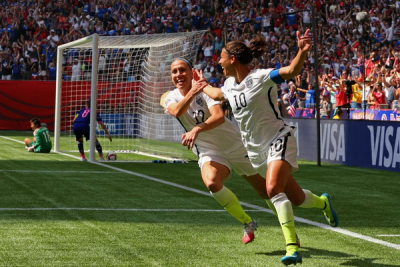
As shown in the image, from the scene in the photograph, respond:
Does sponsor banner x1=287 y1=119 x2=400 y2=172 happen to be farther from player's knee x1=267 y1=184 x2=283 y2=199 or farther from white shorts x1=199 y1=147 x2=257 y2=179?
player's knee x1=267 y1=184 x2=283 y2=199

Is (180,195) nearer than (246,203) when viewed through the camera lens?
No

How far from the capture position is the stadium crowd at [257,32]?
23.6 metres

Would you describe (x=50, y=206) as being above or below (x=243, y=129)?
below

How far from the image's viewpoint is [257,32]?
32219 millimetres

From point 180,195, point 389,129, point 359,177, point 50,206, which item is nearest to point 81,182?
point 180,195

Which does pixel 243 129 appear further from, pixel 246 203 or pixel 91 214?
pixel 246 203

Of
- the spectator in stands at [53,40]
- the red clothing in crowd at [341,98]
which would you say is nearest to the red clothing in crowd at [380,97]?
the red clothing in crowd at [341,98]

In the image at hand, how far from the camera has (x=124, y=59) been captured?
24.5 m

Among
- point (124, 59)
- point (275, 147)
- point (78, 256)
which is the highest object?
point (124, 59)

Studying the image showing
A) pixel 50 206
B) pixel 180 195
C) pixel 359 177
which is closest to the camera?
pixel 50 206

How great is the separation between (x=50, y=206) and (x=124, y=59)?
1409cm

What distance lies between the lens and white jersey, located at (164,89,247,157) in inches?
320

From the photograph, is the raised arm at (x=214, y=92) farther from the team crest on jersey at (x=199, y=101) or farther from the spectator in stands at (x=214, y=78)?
the spectator in stands at (x=214, y=78)

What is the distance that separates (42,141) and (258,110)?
54.4 feet
